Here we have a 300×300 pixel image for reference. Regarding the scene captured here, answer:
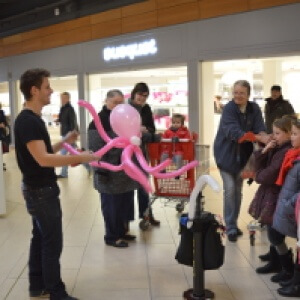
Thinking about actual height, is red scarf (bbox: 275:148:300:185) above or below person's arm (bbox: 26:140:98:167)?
below

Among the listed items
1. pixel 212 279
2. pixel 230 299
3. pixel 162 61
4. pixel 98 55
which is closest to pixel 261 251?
pixel 212 279

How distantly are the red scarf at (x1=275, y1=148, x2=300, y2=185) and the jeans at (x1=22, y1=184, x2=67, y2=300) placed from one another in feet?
5.12

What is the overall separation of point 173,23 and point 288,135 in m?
5.77

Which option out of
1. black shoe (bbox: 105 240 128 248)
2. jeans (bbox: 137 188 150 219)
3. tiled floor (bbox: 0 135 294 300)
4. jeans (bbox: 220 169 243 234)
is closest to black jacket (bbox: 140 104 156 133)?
jeans (bbox: 137 188 150 219)

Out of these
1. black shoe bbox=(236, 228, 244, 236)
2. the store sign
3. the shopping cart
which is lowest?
black shoe bbox=(236, 228, 244, 236)

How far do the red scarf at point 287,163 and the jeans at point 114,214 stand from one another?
1598mm

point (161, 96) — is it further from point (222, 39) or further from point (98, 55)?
point (222, 39)

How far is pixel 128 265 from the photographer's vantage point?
373 centimetres

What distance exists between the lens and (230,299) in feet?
10.1

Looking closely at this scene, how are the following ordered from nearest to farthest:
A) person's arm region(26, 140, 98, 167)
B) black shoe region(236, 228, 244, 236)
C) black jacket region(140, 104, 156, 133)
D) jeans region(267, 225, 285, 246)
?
person's arm region(26, 140, 98, 167) < jeans region(267, 225, 285, 246) < black shoe region(236, 228, 244, 236) < black jacket region(140, 104, 156, 133)

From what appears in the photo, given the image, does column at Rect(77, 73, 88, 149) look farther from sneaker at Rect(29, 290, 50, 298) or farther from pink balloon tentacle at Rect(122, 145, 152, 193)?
sneaker at Rect(29, 290, 50, 298)

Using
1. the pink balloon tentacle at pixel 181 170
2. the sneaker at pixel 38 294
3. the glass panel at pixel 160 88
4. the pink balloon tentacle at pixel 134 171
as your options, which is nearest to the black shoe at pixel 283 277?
the pink balloon tentacle at pixel 181 170

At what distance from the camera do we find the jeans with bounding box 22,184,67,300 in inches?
108

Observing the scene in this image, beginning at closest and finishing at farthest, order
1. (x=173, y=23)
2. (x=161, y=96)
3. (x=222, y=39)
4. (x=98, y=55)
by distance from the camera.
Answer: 1. (x=222, y=39)
2. (x=173, y=23)
3. (x=98, y=55)
4. (x=161, y=96)
